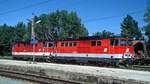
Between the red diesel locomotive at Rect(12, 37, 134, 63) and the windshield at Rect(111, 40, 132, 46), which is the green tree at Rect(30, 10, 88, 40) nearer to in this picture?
the red diesel locomotive at Rect(12, 37, 134, 63)

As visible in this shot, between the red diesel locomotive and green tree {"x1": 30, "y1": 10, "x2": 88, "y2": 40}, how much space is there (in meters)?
53.2

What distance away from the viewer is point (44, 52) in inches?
1762

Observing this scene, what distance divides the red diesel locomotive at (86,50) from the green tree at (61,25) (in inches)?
2094

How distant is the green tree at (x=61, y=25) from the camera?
333 ft

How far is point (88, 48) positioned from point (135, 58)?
17.5 ft

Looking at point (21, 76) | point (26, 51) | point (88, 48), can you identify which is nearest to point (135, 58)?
point (88, 48)

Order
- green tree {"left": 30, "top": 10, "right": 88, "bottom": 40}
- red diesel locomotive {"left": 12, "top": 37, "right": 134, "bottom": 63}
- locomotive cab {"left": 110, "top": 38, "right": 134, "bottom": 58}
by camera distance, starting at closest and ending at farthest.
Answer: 1. locomotive cab {"left": 110, "top": 38, "right": 134, "bottom": 58}
2. red diesel locomotive {"left": 12, "top": 37, "right": 134, "bottom": 63}
3. green tree {"left": 30, "top": 10, "right": 88, "bottom": 40}

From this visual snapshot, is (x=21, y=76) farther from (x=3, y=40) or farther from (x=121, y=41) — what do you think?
(x=3, y=40)

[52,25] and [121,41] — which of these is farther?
[52,25]

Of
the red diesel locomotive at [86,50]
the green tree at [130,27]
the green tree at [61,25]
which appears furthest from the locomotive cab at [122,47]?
the green tree at [130,27]

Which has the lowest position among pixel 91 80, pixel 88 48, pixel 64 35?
pixel 91 80

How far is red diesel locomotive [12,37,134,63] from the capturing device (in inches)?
1325

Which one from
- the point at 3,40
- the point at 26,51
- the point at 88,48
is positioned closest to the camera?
the point at 88,48

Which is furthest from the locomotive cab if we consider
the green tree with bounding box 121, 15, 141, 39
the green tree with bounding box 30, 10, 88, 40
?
the green tree with bounding box 121, 15, 141, 39
